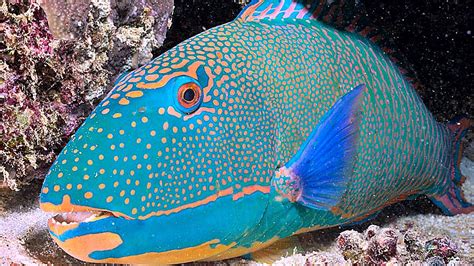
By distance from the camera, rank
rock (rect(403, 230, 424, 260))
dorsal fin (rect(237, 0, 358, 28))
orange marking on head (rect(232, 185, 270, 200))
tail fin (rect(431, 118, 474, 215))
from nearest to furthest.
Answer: orange marking on head (rect(232, 185, 270, 200)) → rock (rect(403, 230, 424, 260)) → dorsal fin (rect(237, 0, 358, 28)) → tail fin (rect(431, 118, 474, 215))

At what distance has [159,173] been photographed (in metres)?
2.18

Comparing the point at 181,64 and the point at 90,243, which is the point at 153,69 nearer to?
the point at 181,64

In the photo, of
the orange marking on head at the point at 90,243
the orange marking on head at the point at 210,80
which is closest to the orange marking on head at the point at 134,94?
the orange marking on head at the point at 210,80

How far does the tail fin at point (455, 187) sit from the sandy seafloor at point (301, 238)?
9cm

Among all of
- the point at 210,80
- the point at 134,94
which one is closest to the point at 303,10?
the point at 210,80

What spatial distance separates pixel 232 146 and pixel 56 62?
1295mm

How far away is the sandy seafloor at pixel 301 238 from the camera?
2.88m

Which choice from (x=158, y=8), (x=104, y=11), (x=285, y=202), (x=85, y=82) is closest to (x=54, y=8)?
(x=104, y=11)

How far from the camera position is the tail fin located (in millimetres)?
4602

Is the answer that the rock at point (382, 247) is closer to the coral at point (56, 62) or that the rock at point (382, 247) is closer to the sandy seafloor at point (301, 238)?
the sandy seafloor at point (301, 238)

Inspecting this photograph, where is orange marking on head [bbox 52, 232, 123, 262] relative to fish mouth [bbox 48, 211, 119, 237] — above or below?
below

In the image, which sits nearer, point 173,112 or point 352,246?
point 173,112

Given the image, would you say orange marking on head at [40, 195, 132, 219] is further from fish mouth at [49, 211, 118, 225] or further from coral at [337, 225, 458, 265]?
coral at [337, 225, 458, 265]

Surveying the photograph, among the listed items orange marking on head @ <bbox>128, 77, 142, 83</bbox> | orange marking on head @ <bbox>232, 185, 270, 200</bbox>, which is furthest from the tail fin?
orange marking on head @ <bbox>128, 77, 142, 83</bbox>
